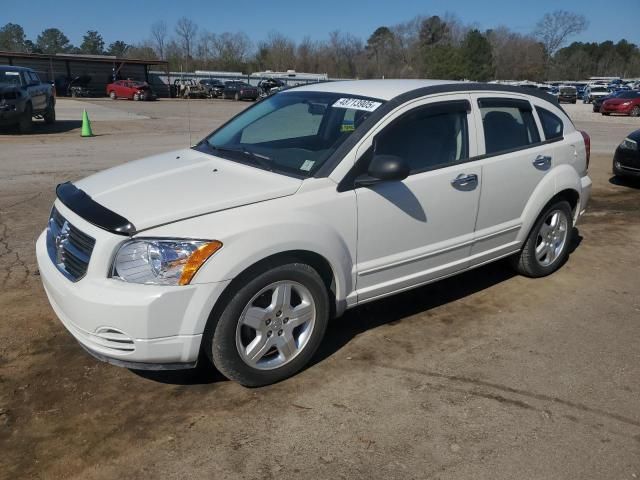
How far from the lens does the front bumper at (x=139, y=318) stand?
9.30 ft

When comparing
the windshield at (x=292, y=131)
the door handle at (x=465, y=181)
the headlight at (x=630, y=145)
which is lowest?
the headlight at (x=630, y=145)

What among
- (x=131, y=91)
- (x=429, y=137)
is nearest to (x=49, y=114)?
(x=429, y=137)

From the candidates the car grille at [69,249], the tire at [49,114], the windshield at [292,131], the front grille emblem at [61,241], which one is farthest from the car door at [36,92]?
the front grille emblem at [61,241]

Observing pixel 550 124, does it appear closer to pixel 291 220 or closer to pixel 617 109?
pixel 291 220

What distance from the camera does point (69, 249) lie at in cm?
315

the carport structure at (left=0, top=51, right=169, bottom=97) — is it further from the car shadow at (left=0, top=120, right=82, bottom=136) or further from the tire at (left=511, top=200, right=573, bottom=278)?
the tire at (left=511, top=200, right=573, bottom=278)

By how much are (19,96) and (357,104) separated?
15.8 m

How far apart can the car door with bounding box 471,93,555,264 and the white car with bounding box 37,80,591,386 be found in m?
0.02

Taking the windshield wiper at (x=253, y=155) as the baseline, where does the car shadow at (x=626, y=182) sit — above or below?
below

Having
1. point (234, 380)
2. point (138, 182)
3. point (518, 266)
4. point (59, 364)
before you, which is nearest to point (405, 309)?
point (518, 266)

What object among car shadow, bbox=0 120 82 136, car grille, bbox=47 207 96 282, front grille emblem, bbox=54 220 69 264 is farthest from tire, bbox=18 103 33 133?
front grille emblem, bbox=54 220 69 264

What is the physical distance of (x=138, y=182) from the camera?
3.50 meters

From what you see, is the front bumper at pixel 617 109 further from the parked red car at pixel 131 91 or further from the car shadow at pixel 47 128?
the parked red car at pixel 131 91

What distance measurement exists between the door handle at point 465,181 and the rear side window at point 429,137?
0.13m
